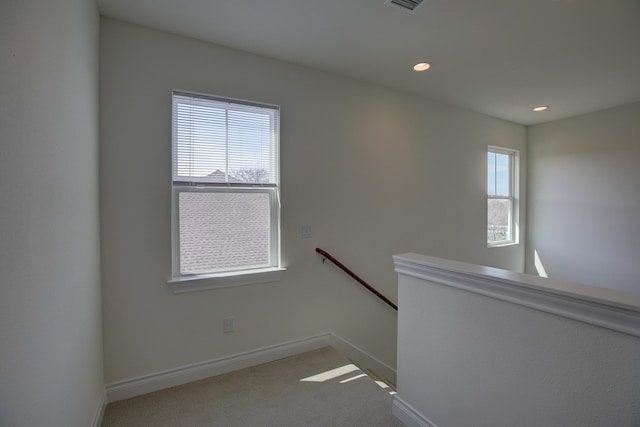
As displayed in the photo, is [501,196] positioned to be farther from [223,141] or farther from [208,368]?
[208,368]

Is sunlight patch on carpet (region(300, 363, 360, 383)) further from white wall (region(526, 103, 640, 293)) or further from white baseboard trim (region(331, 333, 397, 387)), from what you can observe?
white wall (region(526, 103, 640, 293))

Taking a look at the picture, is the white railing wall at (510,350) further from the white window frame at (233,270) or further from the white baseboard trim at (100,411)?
the white baseboard trim at (100,411)

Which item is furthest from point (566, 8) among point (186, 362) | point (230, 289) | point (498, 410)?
point (186, 362)

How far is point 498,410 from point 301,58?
2716mm

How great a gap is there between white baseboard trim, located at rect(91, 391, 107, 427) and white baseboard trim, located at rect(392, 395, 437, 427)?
1.76 metres

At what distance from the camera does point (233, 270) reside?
7.83 feet

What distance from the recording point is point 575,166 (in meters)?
4.12

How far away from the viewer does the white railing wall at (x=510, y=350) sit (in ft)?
3.10

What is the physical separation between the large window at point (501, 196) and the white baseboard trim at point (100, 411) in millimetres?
4655

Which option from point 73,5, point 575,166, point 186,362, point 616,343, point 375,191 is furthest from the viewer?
point 575,166

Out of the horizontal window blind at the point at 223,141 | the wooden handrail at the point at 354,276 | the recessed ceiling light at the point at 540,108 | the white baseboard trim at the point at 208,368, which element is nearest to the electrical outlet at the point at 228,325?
the white baseboard trim at the point at 208,368

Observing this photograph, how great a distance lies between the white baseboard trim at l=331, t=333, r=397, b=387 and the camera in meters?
2.79

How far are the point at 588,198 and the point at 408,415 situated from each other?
164 inches

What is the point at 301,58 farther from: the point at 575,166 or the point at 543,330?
the point at 575,166
